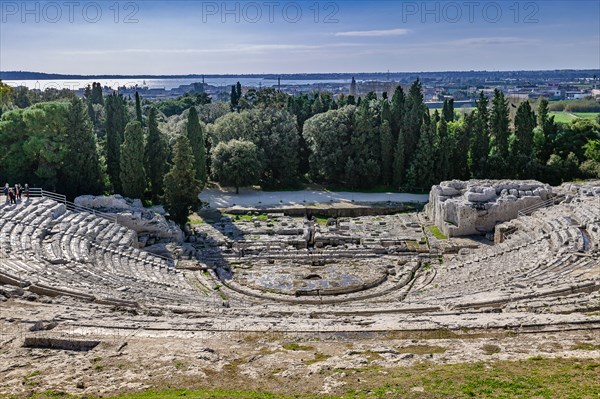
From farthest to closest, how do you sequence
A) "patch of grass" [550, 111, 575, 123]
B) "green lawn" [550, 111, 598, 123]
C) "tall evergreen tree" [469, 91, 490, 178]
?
"green lawn" [550, 111, 598, 123], "patch of grass" [550, 111, 575, 123], "tall evergreen tree" [469, 91, 490, 178]

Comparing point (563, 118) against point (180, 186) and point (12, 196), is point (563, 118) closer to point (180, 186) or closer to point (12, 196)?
point (180, 186)

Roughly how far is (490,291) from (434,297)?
212cm

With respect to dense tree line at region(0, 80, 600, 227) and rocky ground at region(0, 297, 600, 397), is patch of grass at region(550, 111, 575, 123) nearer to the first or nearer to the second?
dense tree line at region(0, 80, 600, 227)

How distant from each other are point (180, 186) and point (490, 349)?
25.2 metres

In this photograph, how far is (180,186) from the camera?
36500 mm

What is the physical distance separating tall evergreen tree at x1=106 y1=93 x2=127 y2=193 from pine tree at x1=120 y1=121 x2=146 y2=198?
2586mm

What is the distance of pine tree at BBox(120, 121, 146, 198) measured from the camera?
1652 inches

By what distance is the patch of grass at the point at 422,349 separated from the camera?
15.0 metres

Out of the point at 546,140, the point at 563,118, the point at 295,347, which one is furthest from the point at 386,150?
the point at 563,118

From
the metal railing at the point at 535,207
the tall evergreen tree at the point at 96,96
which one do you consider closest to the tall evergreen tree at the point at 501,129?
the metal railing at the point at 535,207

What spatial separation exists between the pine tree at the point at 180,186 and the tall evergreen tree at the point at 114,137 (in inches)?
396

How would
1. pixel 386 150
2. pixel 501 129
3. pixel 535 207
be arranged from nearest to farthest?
pixel 535 207 → pixel 386 150 → pixel 501 129

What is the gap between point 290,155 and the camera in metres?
51.5

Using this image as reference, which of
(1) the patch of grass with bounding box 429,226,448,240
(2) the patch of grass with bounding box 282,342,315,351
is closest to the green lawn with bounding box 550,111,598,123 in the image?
(1) the patch of grass with bounding box 429,226,448,240
